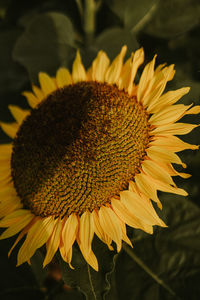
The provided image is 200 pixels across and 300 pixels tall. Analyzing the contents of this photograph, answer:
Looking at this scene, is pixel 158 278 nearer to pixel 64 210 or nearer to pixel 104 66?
pixel 64 210

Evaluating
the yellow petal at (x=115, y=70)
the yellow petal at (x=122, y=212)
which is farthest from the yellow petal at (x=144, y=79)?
the yellow petal at (x=122, y=212)

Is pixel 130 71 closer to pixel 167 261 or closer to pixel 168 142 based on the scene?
pixel 168 142

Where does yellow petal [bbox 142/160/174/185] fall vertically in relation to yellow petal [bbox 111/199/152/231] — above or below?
above

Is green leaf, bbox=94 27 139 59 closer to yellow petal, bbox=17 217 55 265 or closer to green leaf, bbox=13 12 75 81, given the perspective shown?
green leaf, bbox=13 12 75 81

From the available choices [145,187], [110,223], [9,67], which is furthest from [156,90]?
[9,67]

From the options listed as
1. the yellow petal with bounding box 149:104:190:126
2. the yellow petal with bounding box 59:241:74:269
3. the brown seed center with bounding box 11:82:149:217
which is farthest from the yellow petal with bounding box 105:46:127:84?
the yellow petal with bounding box 59:241:74:269

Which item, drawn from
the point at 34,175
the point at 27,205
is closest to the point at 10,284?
the point at 27,205
